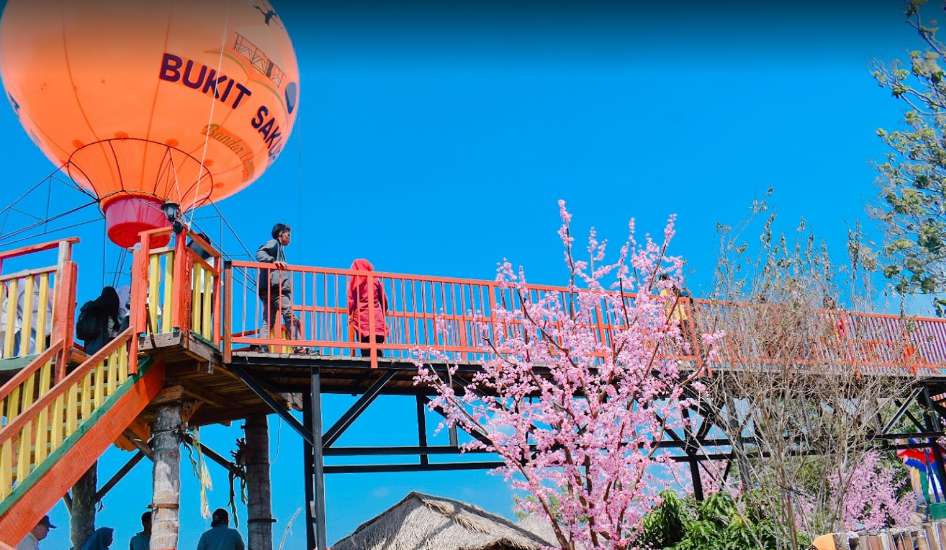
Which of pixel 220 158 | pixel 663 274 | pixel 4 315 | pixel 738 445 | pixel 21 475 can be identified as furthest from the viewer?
pixel 220 158

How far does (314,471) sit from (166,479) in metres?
1.71

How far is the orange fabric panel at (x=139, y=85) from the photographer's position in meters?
12.0

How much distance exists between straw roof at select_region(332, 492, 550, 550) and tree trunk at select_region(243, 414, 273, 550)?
1.22 m

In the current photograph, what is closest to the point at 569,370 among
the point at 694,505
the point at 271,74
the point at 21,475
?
the point at 694,505

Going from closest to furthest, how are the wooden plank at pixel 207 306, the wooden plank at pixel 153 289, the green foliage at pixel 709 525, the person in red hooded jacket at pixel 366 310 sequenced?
1. the wooden plank at pixel 153 289
2. the wooden plank at pixel 207 306
3. the green foliage at pixel 709 525
4. the person in red hooded jacket at pixel 366 310

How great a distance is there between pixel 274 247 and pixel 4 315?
3.31m

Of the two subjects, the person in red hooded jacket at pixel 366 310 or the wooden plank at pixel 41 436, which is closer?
the wooden plank at pixel 41 436

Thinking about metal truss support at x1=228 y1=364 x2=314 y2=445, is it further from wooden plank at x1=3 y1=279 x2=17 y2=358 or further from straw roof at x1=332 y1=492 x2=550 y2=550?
wooden plank at x1=3 y1=279 x2=17 y2=358

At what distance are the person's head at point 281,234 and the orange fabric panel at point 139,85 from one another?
229 cm

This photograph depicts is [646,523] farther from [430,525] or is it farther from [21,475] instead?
[21,475]

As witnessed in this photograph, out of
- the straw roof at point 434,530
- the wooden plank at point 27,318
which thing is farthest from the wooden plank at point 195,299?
the straw roof at point 434,530

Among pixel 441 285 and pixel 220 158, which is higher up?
pixel 220 158

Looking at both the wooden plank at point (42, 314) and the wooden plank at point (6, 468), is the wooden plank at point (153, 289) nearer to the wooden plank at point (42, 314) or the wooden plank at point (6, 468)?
the wooden plank at point (42, 314)

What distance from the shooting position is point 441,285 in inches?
438
